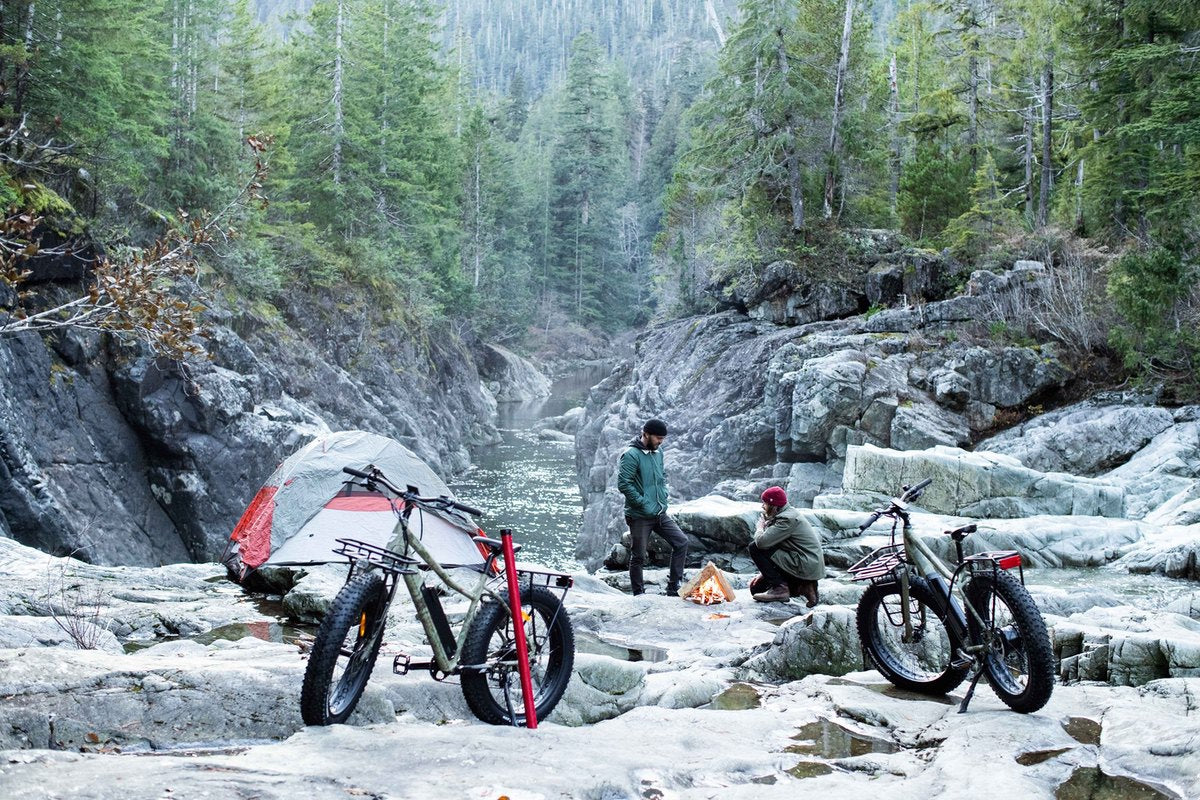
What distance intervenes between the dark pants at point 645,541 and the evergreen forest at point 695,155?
5.34 m

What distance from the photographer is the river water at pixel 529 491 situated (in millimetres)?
26391

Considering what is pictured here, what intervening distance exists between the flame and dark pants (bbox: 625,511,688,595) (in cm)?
62

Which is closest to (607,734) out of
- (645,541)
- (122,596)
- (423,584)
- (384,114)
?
(423,584)

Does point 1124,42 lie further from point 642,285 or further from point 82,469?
point 642,285

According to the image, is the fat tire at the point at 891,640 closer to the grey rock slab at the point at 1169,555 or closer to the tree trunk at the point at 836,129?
the grey rock slab at the point at 1169,555

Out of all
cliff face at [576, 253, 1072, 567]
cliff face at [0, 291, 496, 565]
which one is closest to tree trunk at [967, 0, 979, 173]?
cliff face at [576, 253, 1072, 567]

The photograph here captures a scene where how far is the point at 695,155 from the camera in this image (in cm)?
3094

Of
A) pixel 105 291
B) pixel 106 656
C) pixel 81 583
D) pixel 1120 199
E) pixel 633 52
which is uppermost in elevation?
pixel 633 52

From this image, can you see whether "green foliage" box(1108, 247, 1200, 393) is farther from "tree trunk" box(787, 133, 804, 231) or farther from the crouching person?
the crouching person

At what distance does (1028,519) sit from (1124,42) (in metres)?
15.2

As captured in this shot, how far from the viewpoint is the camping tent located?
11992mm

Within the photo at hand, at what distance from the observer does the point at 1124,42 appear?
21.5 meters

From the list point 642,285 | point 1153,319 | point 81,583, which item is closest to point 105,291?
point 81,583

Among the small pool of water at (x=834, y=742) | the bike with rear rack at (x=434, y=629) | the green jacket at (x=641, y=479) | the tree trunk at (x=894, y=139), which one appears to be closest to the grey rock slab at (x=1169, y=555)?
the green jacket at (x=641, y=479)
